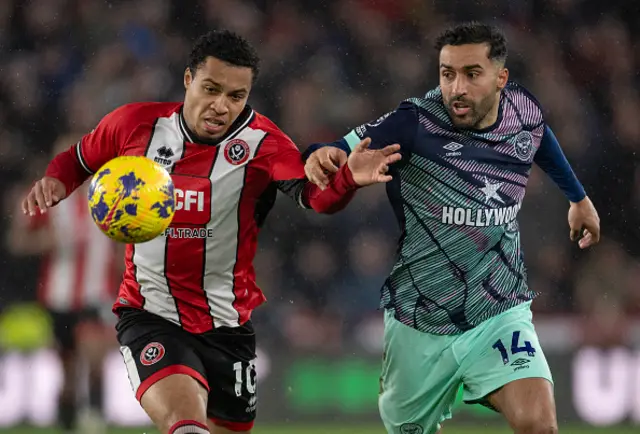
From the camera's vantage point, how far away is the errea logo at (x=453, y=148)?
5.18m

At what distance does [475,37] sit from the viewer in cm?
515

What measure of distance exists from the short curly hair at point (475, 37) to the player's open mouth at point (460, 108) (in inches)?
10.3

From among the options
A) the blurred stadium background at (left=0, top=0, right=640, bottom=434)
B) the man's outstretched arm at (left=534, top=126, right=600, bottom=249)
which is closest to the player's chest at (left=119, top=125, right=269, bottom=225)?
the man's outstretched arm at (left=534, top=126, right=600, bottom=249)

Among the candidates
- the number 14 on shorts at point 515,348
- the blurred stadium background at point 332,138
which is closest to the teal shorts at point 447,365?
the number 14 on shorts at point 515,348

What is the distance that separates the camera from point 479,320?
5152 millimetres

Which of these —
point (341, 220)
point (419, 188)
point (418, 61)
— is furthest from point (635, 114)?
point (419, 188)

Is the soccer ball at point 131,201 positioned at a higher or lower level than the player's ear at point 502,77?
lower

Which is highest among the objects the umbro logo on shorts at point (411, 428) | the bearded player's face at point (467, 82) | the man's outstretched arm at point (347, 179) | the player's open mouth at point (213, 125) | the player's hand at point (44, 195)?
the bearded player's face at point (467, 82)

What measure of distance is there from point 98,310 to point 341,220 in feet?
8.47

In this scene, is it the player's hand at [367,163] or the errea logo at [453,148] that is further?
the errea logo at [453,148]

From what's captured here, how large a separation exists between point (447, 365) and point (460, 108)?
1.15m

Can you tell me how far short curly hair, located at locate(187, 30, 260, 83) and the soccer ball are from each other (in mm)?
725

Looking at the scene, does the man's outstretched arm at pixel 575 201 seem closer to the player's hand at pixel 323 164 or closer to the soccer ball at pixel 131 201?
the player's hand at pixel 323 164

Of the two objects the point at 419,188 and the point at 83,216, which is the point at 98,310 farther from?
the point at 419,188
